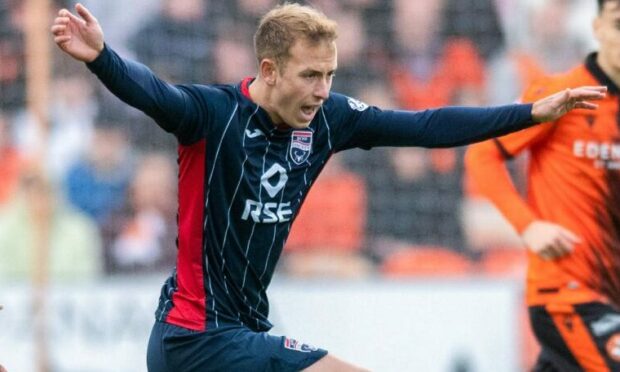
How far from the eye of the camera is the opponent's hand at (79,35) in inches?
179

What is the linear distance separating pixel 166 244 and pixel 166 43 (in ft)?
4.94

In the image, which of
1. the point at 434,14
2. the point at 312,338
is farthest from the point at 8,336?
the point at 434,14

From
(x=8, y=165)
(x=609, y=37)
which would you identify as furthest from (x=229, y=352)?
(x=8, y=165)

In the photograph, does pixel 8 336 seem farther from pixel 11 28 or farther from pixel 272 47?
pixel 272 47

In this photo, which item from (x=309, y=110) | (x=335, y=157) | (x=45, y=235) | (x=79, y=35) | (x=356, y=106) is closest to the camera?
(x=79, y=35)

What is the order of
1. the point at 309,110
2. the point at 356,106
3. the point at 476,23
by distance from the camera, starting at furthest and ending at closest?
the point at 476,23 < the point at 356,106 < the point at 309,110

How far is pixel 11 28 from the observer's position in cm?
1006

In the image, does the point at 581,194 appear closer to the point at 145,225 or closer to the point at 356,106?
the point at 356,106

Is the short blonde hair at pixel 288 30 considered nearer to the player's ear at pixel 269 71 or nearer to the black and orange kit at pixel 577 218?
the player's ear at pixel 269 71

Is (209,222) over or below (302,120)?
below

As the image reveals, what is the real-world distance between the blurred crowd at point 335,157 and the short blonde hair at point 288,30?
15.3 feet

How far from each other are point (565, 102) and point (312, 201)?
196 inches

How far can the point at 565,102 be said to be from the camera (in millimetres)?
5027

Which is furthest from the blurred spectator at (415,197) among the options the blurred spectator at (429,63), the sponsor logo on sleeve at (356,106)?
the sponsor logo on sleeve at (356,106)
